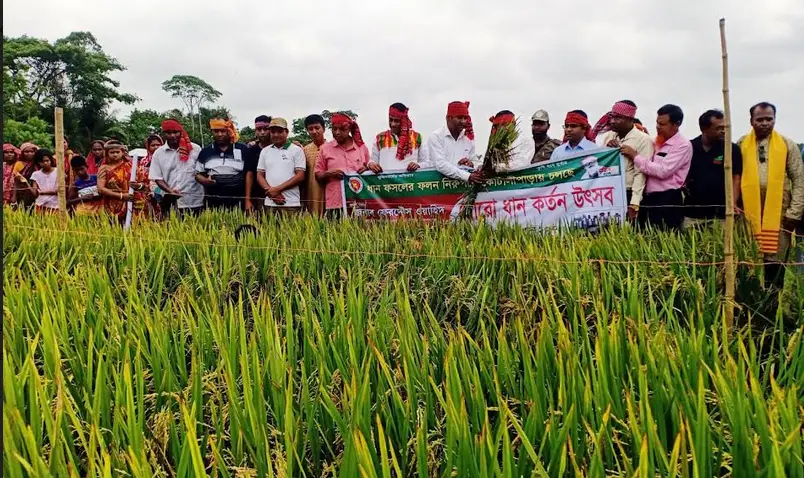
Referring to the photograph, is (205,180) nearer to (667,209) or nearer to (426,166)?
(426,166)

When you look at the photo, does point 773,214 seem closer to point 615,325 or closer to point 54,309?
point 615,325

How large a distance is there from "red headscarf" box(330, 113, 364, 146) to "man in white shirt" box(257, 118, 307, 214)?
0.43 metres

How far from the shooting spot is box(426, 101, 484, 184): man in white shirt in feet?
18.1

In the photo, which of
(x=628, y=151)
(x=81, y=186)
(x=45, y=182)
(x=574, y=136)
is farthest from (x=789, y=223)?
(x=45, y=182)

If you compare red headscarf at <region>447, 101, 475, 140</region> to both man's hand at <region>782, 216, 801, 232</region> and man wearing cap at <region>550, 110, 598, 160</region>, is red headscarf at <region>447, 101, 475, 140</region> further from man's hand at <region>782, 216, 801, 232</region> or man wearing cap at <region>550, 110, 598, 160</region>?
man's hand at <region>782, 216, 801, 232</region>

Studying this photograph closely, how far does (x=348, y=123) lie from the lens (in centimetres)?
582

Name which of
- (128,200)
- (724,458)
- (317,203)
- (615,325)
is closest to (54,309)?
(615,325)

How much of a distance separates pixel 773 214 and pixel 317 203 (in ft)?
12.2

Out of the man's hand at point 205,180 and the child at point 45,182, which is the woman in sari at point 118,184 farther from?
the child at point 45,182

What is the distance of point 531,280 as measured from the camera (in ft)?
9.71

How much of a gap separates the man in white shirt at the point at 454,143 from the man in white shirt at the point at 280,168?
1196 millimetres

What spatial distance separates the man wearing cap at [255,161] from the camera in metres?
6.17

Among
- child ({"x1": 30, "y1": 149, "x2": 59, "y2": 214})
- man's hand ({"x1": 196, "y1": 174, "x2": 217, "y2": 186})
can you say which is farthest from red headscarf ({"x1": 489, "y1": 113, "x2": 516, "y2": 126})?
child ({"x1": 30, "y1": 149, "x2": 59, "y2": 214})

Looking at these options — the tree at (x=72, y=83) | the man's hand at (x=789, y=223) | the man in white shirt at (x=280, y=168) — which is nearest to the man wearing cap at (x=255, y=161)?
the man in white shirt at (x=280, y=168)
